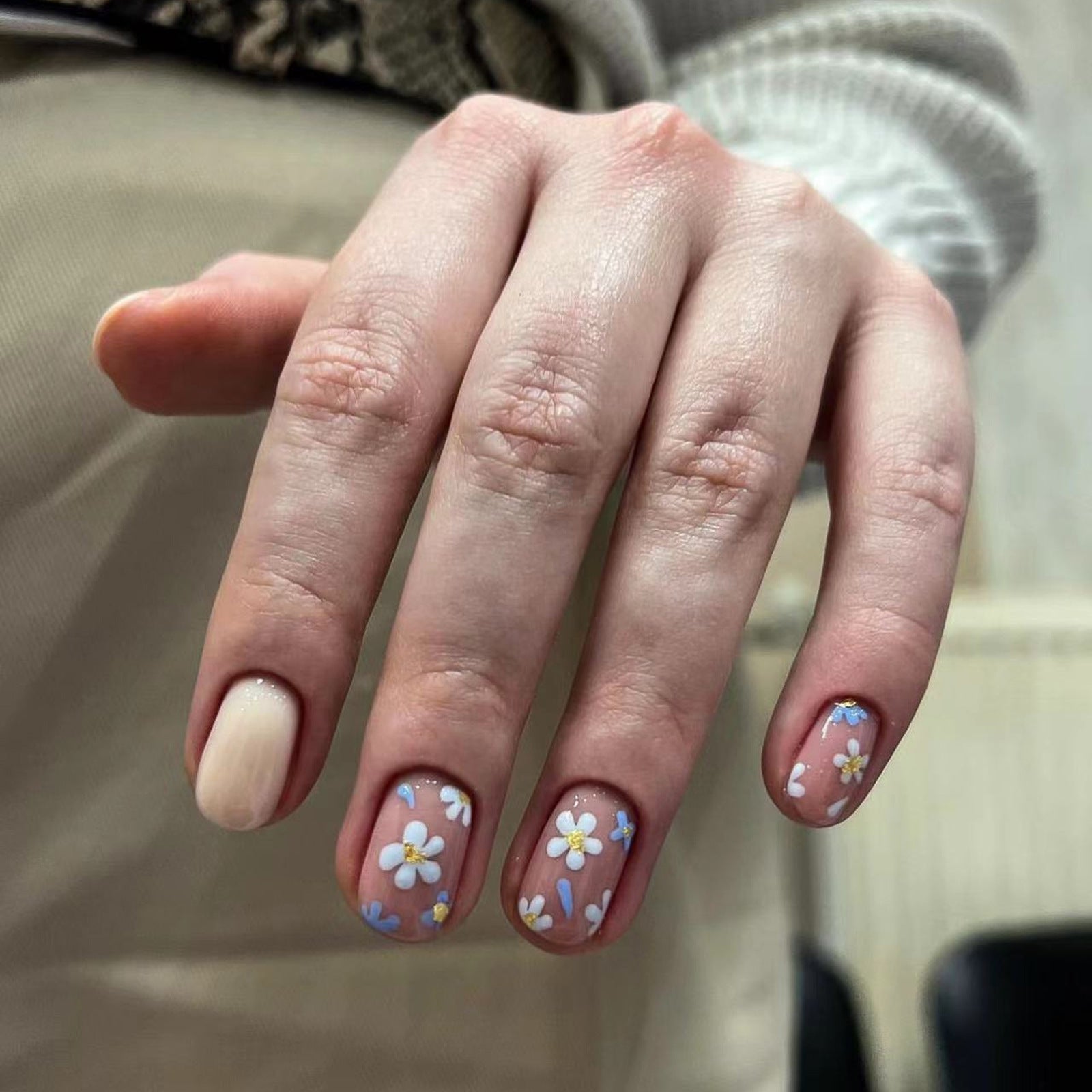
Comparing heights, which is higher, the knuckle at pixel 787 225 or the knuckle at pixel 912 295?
the knuckle at pixel 787 225

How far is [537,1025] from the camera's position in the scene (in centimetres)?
41

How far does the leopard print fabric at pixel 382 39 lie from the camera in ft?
1.33

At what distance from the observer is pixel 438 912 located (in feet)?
0.91

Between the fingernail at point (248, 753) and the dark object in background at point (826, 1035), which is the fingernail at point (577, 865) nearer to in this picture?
the fingernail at point (248, 753)

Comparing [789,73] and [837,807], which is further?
[789,73]

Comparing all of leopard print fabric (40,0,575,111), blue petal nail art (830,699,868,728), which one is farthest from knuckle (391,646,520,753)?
leopard print fabric (40,0,575,111)

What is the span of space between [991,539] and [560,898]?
1.30 m

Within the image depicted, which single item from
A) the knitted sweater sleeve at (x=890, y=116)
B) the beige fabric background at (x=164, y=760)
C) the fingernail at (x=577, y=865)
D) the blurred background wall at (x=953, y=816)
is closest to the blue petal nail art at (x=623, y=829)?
the fingernail at (x=577, y=865)

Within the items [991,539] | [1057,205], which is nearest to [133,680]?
[991,539]

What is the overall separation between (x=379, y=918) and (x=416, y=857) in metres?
0.02

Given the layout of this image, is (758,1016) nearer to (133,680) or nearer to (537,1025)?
(537,1025)

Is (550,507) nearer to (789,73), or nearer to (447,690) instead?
(447,690)

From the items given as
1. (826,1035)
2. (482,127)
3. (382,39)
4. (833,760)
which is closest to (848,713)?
(833,760)

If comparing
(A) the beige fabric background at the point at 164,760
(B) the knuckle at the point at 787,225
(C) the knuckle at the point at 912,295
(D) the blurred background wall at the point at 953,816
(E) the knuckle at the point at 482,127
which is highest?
(E) the knuckle at the point at 482,127
